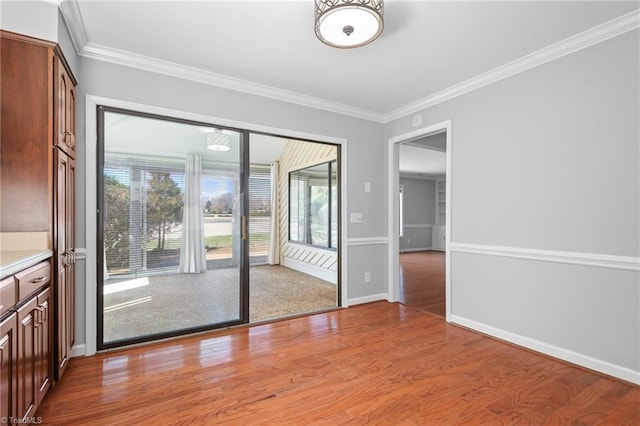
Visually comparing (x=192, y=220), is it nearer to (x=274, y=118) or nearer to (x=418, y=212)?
(x=274, y=118)

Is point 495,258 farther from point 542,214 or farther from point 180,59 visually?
point 180,59

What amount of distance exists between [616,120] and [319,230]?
14.7 feet

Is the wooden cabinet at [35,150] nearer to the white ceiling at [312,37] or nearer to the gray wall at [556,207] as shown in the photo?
the white ceiling at [312,37]

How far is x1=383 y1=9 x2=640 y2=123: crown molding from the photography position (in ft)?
7.32

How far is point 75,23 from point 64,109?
642mm

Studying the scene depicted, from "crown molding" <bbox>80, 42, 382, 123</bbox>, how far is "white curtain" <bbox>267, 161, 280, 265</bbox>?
3.36 metres

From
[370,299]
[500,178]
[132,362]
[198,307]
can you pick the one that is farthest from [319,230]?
[132,362]

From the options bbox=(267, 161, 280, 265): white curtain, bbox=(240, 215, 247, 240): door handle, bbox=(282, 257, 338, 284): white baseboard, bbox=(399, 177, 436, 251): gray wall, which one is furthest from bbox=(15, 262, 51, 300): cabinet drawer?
bbox=(399, 177, 436, 251): gray wall

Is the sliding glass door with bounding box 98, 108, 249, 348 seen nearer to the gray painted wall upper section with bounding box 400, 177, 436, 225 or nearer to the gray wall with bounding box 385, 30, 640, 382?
the gray wall with bounding box 385, 30, 640, 382

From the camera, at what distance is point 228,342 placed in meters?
2.89

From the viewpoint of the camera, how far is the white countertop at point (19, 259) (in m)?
1.39

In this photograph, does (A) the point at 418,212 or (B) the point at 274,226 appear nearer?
(B) the point at 274,226

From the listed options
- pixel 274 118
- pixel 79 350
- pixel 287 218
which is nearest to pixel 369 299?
pixel 274 118

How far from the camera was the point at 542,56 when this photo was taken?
266 centimetres
